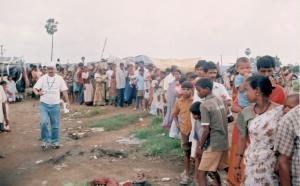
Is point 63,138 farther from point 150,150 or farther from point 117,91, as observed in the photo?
point 117,91

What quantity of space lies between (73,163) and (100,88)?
336 inches

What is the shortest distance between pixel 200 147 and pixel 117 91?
10358mm

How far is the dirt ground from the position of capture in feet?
20.6

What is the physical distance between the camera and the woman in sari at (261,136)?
3.22 m

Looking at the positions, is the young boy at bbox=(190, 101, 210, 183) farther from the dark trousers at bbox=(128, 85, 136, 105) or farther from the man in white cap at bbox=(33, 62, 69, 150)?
the dark trousers at bbox=(128, 85, 136, 105)

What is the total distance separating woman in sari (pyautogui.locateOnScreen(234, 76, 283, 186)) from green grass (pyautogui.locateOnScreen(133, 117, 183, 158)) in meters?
3.87

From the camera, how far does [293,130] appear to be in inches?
107

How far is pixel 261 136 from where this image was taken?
3.26m

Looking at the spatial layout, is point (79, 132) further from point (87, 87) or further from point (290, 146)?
point (290, 146)

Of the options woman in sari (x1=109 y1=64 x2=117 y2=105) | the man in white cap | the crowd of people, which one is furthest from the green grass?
woman in sari (x1=109 y1=64 x2=117 y2=105)

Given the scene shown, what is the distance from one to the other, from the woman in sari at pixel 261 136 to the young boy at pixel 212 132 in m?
1.05

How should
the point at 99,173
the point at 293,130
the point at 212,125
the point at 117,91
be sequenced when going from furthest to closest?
the point at 117,91
the point at 99,173
the point at 212,125
the point at 293,130

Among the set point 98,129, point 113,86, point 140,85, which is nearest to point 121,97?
point 113,86

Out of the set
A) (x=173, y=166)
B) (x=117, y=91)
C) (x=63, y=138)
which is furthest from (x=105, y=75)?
(x=173, y=166)
